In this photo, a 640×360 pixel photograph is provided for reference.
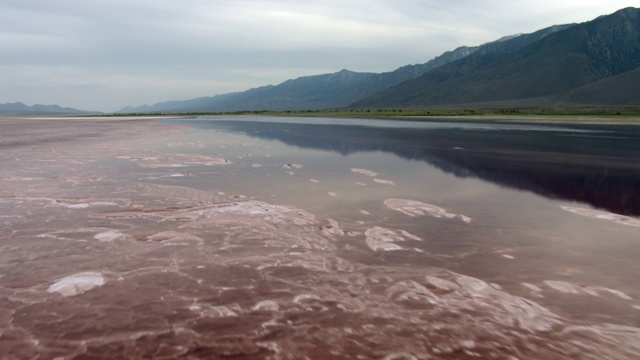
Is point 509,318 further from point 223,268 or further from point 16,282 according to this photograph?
point 16,282

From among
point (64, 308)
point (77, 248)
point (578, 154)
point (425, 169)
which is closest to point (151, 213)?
point (77, 248)

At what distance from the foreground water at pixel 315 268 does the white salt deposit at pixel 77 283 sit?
0.13 feet

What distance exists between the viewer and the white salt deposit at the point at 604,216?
41.4 ft

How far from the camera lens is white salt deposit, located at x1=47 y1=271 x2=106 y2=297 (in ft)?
25.4

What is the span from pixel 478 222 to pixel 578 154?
21.9 m

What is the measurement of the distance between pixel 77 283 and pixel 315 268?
15.0 ft

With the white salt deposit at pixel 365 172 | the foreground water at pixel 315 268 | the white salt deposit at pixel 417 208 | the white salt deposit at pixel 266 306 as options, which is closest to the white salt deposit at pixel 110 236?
the foreground water at pixel 315 268

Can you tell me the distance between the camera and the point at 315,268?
9000mm

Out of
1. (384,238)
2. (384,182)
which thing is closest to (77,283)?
(384,238)

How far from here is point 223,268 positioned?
29.3 ft

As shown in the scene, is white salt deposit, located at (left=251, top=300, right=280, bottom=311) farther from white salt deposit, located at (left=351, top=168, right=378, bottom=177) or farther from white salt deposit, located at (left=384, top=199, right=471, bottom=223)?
white salt deposit, located at (left=351, top=168, right=378, bottom=177)

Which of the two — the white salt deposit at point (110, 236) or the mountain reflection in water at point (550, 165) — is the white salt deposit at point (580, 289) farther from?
the white salt deposit at point (110, 236)

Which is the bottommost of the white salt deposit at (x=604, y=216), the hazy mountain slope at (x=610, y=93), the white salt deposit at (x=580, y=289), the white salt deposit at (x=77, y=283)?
the white salt deposit at (x=580, y=289)

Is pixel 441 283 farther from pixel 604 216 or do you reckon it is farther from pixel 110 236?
pixel 604 216
